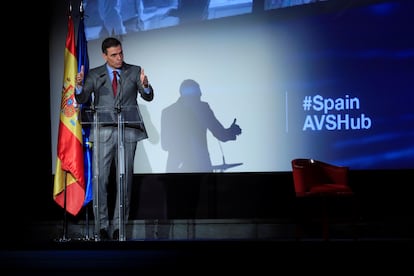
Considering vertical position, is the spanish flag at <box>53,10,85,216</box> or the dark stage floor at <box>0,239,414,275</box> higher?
the spanish flag at <box>53,10,85,216</box>

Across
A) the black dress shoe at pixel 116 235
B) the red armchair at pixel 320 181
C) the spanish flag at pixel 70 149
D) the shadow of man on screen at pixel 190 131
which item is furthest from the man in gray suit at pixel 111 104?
the red armchair at pixel 320 181

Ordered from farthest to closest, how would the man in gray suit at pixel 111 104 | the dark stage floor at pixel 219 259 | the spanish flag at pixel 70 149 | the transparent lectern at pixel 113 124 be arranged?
the spanish flag at pixel 70 149 < the man in gray suit at pixel 111 104 < the transparent lectern at pixel 113 124 < the dark stage floor at pixel 219 259

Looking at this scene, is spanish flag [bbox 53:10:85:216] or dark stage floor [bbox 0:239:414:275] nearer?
dark stage floor [bbox 0:239:414:275]

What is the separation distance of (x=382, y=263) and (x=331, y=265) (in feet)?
0.62

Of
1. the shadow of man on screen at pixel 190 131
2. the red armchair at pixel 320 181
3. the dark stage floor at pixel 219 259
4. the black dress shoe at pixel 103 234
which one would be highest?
the shadow of man on screen at pixel 190 131

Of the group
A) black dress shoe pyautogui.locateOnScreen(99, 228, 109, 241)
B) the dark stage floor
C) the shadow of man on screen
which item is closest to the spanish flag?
black dress shoe pyautogui.locateOnScreen(99, 228, 109, 241)

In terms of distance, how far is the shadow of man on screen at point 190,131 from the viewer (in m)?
6.92

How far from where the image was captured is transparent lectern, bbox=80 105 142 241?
5.79 metres

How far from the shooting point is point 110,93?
6.21m

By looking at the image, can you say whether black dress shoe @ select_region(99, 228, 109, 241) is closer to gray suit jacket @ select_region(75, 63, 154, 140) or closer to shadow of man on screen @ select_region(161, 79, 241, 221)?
gray suit jacket @ select_region(75, 63, 154, 140)

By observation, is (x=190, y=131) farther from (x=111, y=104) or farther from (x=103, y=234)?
(x=103, y=234)

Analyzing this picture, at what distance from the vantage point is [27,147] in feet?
23.1

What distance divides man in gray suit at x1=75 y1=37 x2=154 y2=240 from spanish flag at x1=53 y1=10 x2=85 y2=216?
27 centimetres

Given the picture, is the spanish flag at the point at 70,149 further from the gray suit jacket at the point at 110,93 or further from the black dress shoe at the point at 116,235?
the black dress shoe at the point at 116,235
